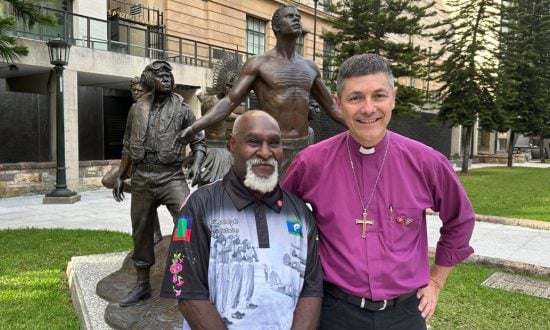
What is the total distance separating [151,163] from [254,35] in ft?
73.2

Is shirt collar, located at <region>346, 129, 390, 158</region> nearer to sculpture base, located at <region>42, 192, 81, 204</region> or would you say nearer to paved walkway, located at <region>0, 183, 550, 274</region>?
paved walkway, located at <region>0, 183, 550, 274</region>

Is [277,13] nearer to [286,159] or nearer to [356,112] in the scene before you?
[286,159]

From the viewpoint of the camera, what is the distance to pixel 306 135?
12.7ft

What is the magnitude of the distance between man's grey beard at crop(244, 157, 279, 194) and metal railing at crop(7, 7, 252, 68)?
1099 centimetres

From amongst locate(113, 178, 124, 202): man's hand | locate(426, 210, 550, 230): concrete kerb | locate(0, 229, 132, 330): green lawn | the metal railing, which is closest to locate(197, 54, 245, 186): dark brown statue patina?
locate(113, 178, 124, 202): man's hand

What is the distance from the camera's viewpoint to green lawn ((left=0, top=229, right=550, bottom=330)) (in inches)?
180

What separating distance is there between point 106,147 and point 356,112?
19.3m

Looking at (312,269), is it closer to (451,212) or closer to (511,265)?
(451,212)

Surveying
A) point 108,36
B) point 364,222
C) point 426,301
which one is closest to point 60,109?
point 108,36

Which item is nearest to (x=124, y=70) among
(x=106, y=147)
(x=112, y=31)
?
(x=112, y=31)

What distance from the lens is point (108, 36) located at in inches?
590

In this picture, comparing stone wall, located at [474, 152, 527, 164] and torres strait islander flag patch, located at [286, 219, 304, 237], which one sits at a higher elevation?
torres strait islander flag patch, located at [286, 219, 304, 237]

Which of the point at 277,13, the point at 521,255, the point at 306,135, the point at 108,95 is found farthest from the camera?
the point at 108,95

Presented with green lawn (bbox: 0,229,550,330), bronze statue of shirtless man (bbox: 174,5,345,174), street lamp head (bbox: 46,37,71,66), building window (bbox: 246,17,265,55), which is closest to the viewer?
bronze statue of shirtless man (bbox: 174,5,345,174)
